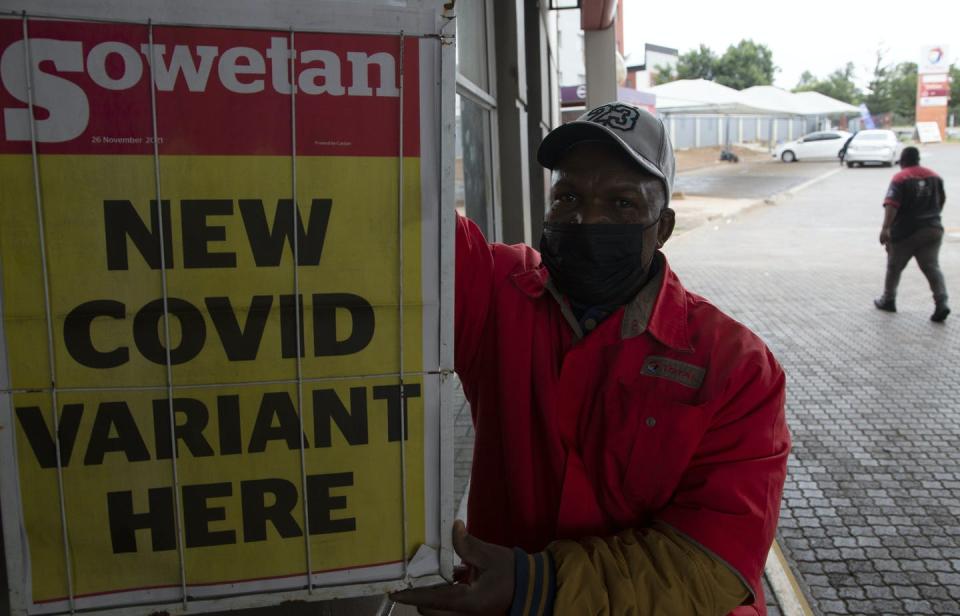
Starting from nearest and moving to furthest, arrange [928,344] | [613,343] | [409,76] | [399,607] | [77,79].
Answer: [77,79] → [409,76] → [613,343] → [399,607] → [928,344]

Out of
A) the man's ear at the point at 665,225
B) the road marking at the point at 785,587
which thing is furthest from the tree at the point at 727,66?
the man's ear at the point at 665,225

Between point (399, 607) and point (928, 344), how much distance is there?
7702 millimetres

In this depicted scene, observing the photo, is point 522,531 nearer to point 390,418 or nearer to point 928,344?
point 390,418

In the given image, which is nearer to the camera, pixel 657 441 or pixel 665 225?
pixel 657 441

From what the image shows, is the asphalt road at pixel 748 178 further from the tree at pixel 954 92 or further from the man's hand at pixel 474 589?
the tree at pixel 954 92

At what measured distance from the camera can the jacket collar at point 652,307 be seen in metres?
1.66

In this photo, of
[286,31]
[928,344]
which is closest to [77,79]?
[286,31]

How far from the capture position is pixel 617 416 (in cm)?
162

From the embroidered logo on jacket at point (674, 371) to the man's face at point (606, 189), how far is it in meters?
0.30

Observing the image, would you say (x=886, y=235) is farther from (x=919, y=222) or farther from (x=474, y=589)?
(x=474, y=589)

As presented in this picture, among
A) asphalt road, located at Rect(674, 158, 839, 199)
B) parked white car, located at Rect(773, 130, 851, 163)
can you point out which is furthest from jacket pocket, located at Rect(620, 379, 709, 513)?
parked white car, located at Rect(773, 130, 851, 163)

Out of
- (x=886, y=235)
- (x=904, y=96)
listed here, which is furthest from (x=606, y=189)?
(x=904, y=96)

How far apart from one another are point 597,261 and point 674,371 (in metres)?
0.32

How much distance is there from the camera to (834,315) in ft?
32.0
